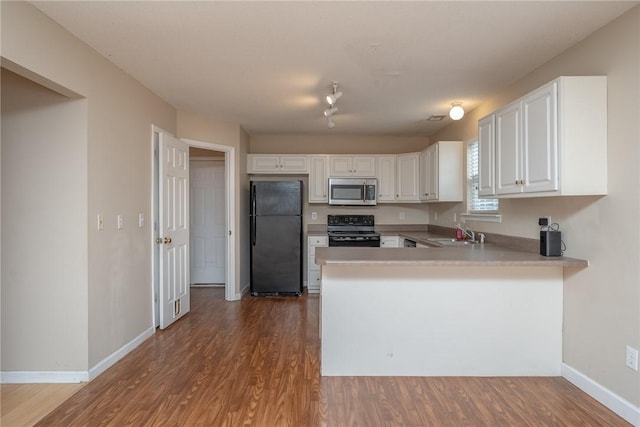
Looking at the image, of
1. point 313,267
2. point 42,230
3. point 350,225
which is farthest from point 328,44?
point 350,225

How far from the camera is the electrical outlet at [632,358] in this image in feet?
6.82

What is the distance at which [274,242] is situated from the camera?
5.16 metres

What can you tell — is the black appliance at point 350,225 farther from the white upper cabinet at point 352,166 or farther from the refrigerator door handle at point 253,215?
the refrigerator door handle at point 253,215

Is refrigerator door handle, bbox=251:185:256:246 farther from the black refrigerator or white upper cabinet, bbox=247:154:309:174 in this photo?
white upper cabinet, bbox=247:154:309:174

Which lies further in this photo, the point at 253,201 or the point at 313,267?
the point at 313,267

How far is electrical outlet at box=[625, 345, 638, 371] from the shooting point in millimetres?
2080

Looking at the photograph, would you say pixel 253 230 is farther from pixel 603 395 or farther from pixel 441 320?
pixel 603 395

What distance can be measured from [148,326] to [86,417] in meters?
1.40

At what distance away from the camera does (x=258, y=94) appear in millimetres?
3676

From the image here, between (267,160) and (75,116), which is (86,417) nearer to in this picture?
(75,116)

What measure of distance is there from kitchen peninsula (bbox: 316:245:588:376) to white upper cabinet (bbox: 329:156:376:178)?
2898 millimetres

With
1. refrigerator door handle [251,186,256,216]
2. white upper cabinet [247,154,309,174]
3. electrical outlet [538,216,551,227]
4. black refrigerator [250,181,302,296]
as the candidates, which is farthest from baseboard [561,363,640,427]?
white upper cabinet [247,154,309,174]

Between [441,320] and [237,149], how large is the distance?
11.1 ft

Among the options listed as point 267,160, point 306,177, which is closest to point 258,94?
point 267,160
